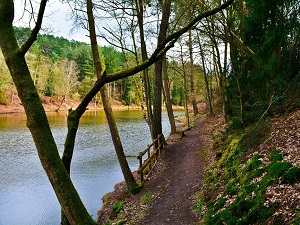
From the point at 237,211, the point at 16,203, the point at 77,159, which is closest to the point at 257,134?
the point at 237,211

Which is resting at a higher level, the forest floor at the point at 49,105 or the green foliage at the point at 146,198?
the forest floor at the point at 49,105

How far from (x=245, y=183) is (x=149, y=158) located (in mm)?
5524

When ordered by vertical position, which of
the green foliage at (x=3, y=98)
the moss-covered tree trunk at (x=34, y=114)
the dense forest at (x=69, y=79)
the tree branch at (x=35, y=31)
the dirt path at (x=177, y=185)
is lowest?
the dirt path at (x=177, y=185)

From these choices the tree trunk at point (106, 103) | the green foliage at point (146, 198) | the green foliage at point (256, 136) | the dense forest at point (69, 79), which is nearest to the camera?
the green foliage at point (256, 136)

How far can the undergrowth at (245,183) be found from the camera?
14.9 ft

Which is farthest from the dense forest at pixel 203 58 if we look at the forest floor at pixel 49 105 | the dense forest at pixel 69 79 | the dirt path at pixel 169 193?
the forest floor at pixel 49 105

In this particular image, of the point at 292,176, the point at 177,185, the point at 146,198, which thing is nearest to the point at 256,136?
the point at 177,185

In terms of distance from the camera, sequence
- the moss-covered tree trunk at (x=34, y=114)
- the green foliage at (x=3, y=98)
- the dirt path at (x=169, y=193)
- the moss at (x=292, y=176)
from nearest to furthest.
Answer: the moss-covered tree trunk at (x=34, y=114) → the moss at (x=292, y=176) → the dirt path at (x=169, y=193) → the green foliage at (x=3, y=98)

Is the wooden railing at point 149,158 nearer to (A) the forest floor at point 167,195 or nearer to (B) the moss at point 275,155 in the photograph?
(A) the forest floor at point 167,195

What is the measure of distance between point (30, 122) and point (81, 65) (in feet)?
240

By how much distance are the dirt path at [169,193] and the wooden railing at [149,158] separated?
26cm

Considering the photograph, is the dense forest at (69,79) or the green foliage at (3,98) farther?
the green foliage at (3,98)

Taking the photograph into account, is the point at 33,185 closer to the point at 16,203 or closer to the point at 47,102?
the point at 16,203

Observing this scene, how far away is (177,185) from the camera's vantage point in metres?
8.67
